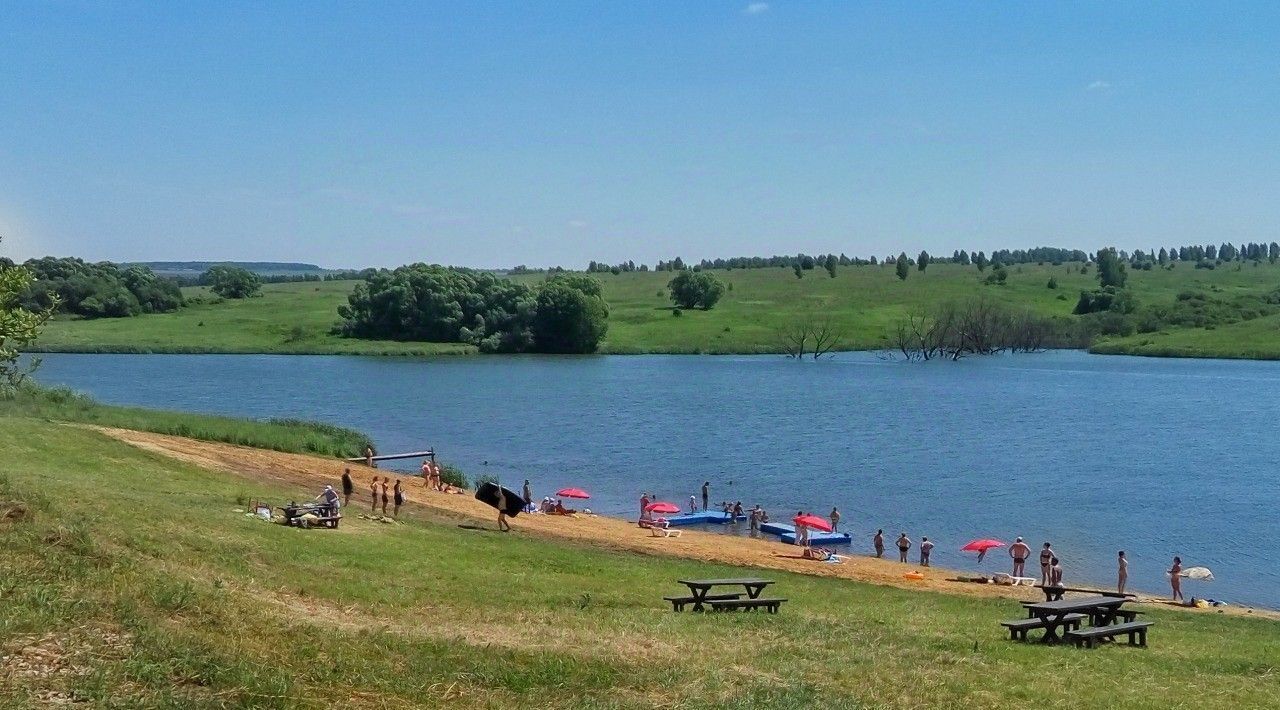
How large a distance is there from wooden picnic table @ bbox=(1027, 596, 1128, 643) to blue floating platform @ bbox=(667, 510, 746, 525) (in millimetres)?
26476

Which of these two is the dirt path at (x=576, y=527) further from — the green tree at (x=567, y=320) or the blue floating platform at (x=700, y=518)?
the green tree at (x=567, y=320)

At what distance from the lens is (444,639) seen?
45.2ft

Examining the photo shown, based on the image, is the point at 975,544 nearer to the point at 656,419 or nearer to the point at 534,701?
the point at 534,701

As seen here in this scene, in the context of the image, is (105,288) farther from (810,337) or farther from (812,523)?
(812,523)

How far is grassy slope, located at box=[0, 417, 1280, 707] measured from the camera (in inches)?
432

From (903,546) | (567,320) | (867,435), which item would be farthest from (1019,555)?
(567,320)

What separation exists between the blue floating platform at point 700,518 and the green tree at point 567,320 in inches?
3834

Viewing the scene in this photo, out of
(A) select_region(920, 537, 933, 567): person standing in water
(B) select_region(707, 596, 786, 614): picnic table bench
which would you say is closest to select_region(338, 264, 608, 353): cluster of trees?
(A) select_region(920, 537, 933, 567): person standing in water

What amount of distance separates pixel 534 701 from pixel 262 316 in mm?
166556

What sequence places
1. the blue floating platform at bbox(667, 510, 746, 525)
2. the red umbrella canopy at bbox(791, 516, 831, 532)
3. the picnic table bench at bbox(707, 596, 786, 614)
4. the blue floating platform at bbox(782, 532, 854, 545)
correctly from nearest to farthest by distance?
the picnic table bench at bbox(707, 596, 786, 614) < the red umbrella canopy at bbox(791, 516, 831, 532) < the blue floating platform at bbox(782, 532, 854, 545) < the blue floating platform at bbox(667, 510, 746, 525)

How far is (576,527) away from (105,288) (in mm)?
141570

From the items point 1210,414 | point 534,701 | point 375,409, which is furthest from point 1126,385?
point 534,701

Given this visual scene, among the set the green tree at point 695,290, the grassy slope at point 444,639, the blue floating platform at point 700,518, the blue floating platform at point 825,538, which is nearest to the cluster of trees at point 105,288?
the green tree at point 695,290

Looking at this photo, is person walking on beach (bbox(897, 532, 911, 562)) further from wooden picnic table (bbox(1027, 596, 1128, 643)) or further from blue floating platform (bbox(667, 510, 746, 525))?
wooden picnic table (bbox(1027, 596, 1128, 643))
